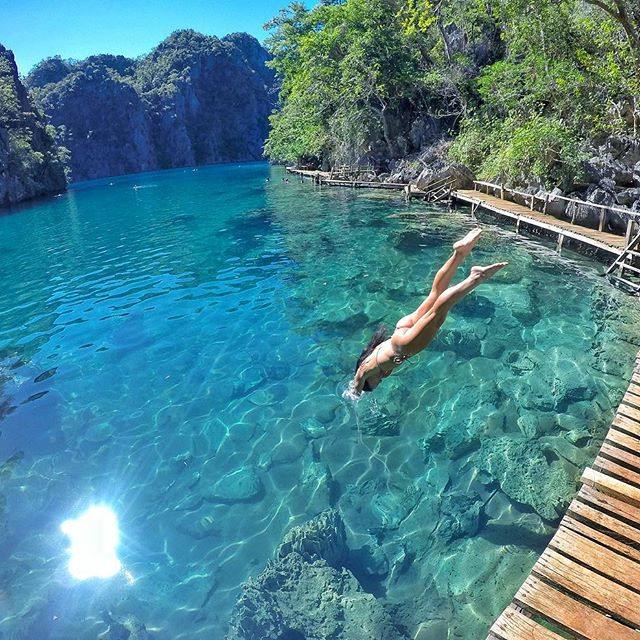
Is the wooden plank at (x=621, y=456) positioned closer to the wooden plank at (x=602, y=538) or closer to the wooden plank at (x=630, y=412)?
the wooden plank at (x=630, y=412)

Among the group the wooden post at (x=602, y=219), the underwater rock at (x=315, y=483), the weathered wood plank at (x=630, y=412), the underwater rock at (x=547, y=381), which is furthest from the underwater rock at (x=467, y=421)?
the wooden post at (x=602, y=219)

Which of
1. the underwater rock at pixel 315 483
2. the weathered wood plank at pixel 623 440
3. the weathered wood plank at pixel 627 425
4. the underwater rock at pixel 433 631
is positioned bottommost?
the underwater rock at pixel 433 631

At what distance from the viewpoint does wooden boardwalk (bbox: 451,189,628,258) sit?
43.0ft

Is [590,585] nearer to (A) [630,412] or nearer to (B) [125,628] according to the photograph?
(A) [630,412]

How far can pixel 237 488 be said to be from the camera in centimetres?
642

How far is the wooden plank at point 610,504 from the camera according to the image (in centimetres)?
437

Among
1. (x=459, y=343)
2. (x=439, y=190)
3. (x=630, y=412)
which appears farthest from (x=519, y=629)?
(x=439, y=190)

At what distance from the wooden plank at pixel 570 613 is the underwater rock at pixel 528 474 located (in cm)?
205

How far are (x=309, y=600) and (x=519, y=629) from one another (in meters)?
2.32

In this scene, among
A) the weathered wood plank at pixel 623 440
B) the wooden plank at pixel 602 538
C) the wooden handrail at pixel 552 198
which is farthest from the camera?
the wooden handrail at pixel 552 198

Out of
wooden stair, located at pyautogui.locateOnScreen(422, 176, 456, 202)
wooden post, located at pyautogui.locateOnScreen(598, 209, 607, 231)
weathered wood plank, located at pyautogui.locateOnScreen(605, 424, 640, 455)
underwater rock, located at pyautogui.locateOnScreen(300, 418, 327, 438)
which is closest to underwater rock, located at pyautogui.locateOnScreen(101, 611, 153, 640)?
underwater rock, located at pyautogui.locateOnScreen(300, 418, 327, 438)

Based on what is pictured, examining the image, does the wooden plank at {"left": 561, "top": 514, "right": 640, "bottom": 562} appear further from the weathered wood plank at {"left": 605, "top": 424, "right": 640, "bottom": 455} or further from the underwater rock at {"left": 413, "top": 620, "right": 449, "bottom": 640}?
the underwater rock at {"left": 413, "top": 620, "right": 449, "bottom": 640}

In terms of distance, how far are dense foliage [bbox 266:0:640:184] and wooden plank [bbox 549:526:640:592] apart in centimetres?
1468

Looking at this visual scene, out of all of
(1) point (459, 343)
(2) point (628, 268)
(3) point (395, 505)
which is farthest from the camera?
(2) point (628, 268)
